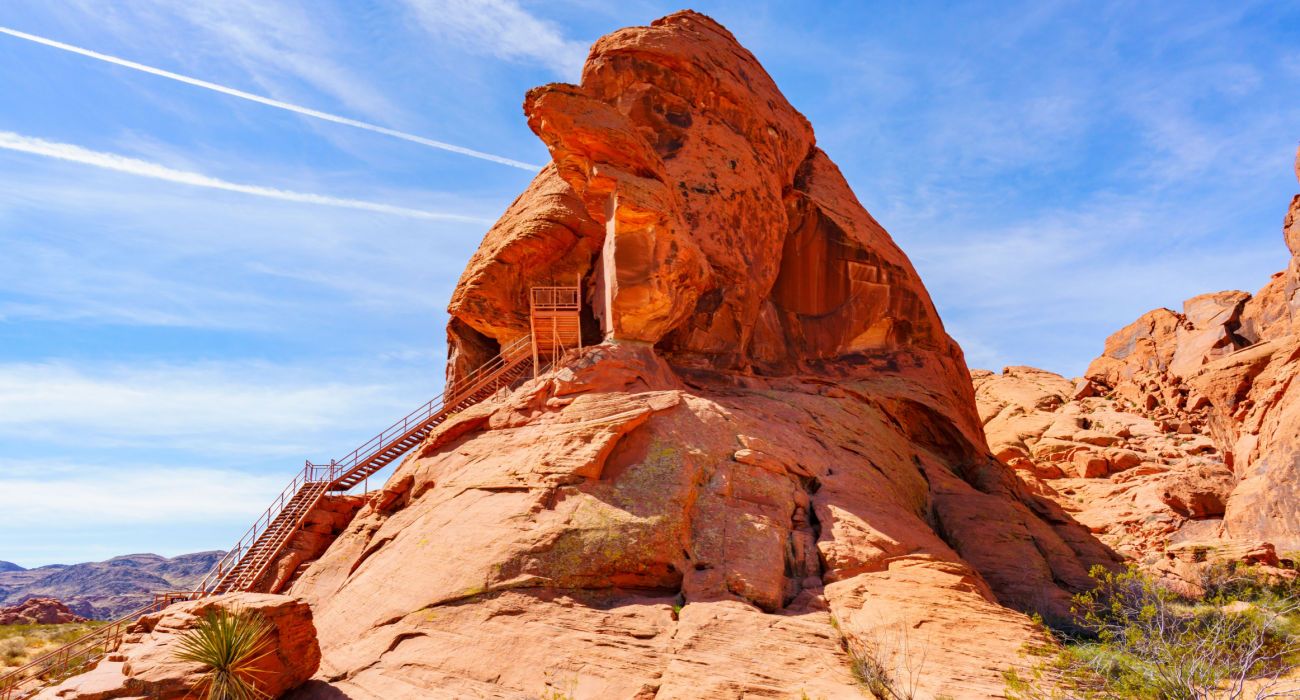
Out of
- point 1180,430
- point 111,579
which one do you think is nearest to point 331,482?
point 1180,430

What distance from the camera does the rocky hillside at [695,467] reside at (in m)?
15.0

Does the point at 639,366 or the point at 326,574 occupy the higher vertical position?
the point at 639,366

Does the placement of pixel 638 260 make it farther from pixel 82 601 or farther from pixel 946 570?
pixel 82 601

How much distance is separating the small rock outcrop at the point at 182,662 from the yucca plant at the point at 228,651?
107 millimetres

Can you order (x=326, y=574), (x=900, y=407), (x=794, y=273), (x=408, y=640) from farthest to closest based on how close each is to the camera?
1. (x=794, y=273)
2. (x=900, y=407)
3. (x=326, y=574)
4. (x=408, y=640)

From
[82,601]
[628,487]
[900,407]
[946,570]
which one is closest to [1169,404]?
[900,407]

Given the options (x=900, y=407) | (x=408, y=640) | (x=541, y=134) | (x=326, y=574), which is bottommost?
(x=408, y=640)

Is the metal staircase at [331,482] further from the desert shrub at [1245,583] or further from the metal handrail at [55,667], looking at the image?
the desert shrub at [1245,583]

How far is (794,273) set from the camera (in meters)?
31.5

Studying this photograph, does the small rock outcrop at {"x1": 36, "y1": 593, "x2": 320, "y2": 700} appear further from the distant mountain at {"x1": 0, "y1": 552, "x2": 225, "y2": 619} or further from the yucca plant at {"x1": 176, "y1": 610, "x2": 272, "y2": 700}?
the distant mountain at {"x1": 0, "y1": 552, "x2": 225, "y2": 619}

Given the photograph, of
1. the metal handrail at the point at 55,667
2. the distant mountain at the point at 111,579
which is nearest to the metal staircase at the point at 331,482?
the metal handrail at the point at 55,667

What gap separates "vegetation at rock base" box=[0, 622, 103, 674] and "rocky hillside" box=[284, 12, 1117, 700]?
13.6 meters

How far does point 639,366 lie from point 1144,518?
23.5 m

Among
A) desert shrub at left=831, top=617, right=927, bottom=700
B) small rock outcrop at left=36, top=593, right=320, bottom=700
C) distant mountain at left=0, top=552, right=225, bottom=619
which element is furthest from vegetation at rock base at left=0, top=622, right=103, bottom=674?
distant mountain at left=0, top=552, right=225, bottom=619
